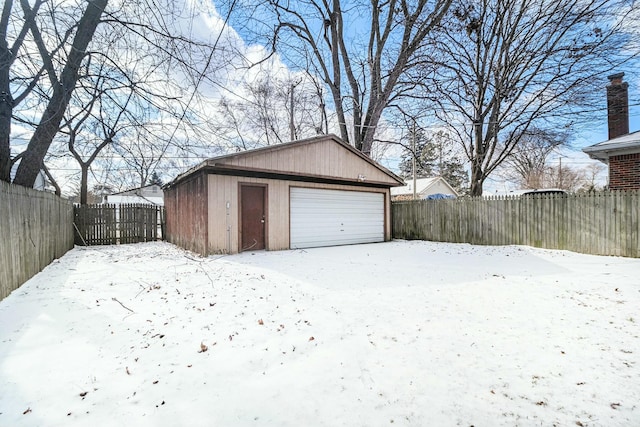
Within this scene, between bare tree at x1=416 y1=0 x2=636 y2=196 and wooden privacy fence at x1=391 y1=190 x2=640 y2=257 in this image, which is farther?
bare tree at x1=416 y1=0 x2=636 y2=196

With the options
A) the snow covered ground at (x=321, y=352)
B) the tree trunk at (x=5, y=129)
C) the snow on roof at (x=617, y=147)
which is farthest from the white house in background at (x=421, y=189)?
the tree trunk at (x=5, y=129)

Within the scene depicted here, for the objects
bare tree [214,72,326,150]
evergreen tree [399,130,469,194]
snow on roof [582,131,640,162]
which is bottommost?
snow on roof [582,131,640,162]

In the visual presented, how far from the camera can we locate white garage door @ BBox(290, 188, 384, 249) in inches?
381

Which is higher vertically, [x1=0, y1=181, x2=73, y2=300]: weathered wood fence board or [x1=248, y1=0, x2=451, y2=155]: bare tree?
[x1=248, y1=0, x2=451, y2=155]: bare tree

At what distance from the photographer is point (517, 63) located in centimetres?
1229

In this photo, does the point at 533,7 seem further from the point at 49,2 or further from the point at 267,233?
the point at 49,2

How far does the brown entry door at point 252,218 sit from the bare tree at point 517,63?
369 inches

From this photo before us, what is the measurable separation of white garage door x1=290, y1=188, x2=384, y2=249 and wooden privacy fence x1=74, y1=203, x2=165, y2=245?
7.18 m

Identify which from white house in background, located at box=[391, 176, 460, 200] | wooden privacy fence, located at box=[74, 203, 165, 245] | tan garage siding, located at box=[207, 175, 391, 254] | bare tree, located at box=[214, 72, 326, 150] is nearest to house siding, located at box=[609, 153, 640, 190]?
tan garage siding, located at box=[207, 175, 391, 254]

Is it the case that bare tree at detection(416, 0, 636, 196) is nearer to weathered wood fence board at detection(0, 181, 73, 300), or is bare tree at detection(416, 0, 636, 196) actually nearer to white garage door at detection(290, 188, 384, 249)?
white garage door at detection(290, 188, 384, 249)

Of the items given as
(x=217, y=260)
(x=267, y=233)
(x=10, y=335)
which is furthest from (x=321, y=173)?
(x=10, y=335)

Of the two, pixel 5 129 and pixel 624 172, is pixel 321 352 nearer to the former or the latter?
pixel 5 129

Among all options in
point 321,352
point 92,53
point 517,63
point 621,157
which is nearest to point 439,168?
point 517,63

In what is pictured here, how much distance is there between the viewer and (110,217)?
1147 centimetres
